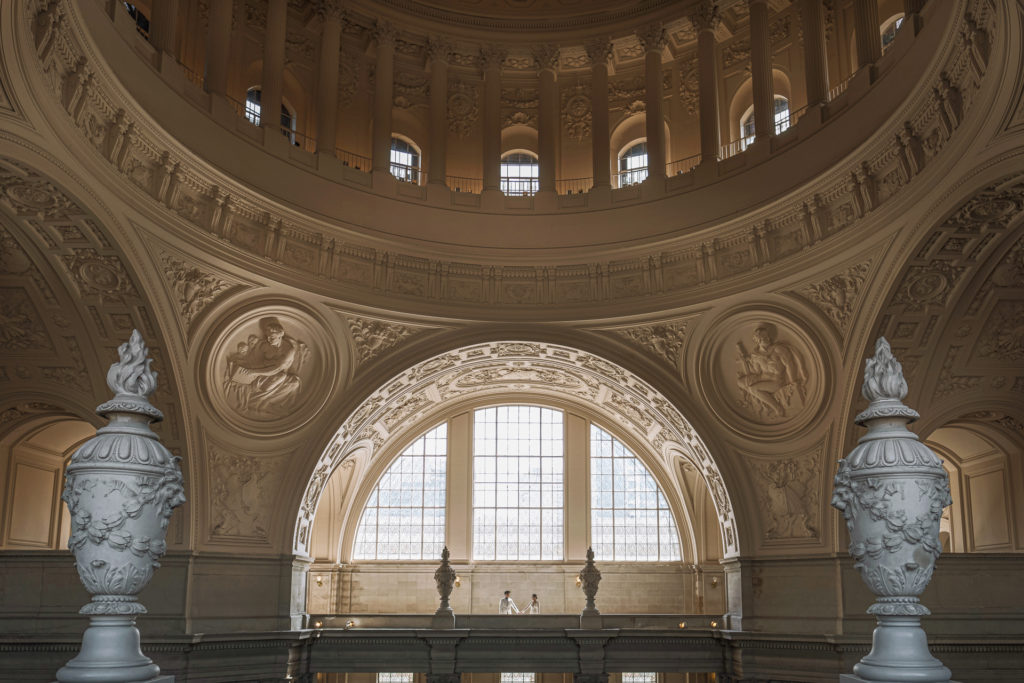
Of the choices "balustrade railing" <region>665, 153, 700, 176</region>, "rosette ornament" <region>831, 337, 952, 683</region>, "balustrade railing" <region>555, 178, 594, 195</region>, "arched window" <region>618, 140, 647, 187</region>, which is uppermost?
"arched window" <region>618, 140, 647, 187</region>

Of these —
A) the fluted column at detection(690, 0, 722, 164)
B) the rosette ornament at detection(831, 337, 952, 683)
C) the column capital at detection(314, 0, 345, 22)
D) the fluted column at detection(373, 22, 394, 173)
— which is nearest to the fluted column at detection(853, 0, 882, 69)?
the fluted column at detection(690, 0, 722, 164)

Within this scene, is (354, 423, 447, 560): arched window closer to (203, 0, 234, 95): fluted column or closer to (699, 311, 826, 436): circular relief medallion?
(699, 311, 826, 436): circular relief medallion

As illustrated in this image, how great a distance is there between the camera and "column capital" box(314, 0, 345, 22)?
2475 cm

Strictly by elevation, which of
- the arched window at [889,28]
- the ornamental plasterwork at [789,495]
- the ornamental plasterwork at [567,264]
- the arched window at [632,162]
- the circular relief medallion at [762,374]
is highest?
the arched window at [889,28]

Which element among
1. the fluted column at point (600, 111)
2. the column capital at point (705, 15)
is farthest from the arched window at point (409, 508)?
the column capital at point (705, 15)

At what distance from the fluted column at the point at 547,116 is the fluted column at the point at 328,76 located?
545 cm

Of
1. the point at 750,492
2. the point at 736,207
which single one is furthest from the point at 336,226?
the point at 750,492

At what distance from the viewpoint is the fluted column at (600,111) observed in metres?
25.2

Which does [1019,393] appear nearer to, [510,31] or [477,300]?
[477,300]

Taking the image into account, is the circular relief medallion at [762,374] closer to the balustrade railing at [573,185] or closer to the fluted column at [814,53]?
the fluted column at [814,53]

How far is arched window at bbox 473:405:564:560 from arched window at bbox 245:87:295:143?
39.5 ft

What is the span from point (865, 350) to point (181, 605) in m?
15.7

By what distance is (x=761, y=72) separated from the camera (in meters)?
23.4

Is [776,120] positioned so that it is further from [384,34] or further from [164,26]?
[164,26]
